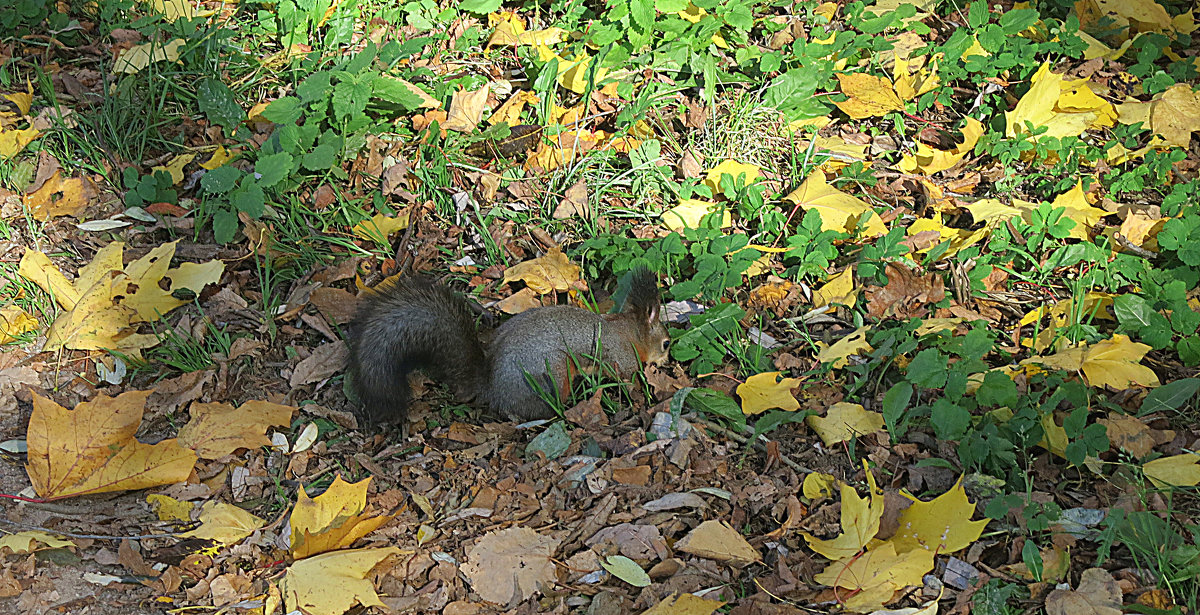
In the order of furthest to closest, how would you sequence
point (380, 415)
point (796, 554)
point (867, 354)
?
point (867, 354) → point (380, 415) → point (796, 554)

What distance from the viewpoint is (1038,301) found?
309 cm

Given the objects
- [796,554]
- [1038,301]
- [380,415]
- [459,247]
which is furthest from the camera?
[459,247]

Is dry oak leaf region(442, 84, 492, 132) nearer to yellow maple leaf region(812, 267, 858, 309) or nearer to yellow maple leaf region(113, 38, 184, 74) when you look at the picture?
yellow maple leaf region(113, 38, 184, 74)

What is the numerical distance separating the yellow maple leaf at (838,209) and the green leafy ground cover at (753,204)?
0.05 feet

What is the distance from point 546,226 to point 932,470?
162cm

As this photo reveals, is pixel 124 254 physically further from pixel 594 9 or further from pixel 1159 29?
pixel 1159 29

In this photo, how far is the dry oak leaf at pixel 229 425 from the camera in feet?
8.35

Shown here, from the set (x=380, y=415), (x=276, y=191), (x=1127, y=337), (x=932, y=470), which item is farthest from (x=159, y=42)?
(x=1127, y=337)

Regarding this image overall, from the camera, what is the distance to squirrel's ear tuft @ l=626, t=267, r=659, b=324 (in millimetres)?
2979

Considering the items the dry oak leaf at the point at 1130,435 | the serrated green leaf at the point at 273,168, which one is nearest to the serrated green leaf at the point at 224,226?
the serrated green leaf at the point at 273,168

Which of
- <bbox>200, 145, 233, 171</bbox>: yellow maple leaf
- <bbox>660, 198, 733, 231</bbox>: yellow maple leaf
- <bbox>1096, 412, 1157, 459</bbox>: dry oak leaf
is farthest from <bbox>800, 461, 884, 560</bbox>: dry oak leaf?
<bbox>200, 145, 233, 171</bbox>: yellow maple leaf

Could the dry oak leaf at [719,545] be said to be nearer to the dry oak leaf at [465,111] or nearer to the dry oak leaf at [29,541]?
the dry oak leaf at [29,541]

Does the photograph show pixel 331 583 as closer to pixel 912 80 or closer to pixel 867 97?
pixel 867 97

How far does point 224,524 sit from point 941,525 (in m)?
1.69
